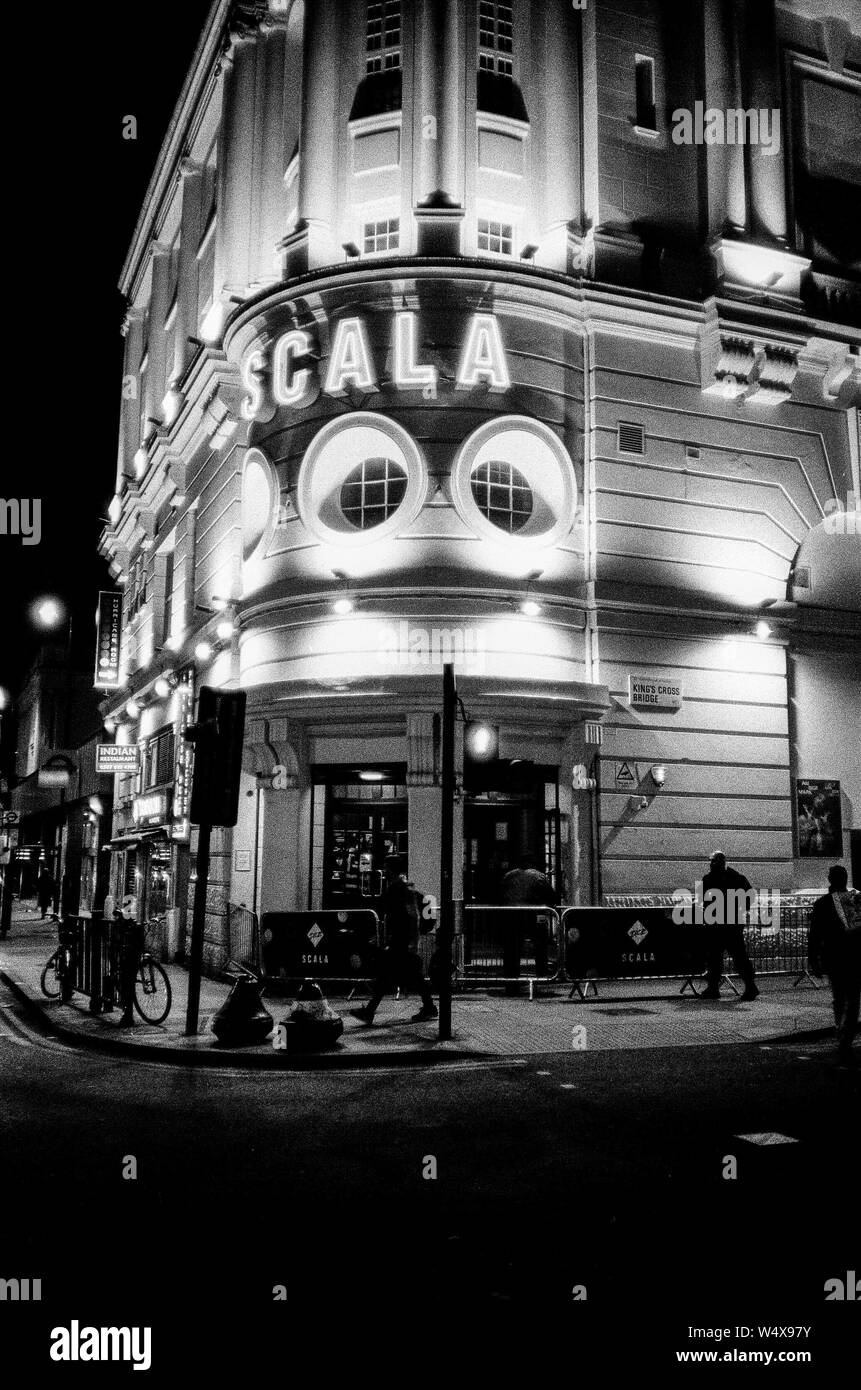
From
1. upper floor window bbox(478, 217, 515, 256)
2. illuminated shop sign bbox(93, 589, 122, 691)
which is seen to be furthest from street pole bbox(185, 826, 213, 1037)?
illuminated shop sign bbox(93, 589, 122, 691)

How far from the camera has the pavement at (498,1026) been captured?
11195 mm

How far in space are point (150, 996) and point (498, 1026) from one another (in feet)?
16.4

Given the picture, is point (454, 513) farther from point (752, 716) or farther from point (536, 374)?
point (752, 716)

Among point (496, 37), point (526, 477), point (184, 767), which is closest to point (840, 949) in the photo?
point (526, 477)

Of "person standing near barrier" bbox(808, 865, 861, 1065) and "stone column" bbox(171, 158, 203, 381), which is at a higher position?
"stone column" bbox(171, 158, 203, 381)

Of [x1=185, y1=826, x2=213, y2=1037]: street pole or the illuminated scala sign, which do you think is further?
the illuminated scala sign

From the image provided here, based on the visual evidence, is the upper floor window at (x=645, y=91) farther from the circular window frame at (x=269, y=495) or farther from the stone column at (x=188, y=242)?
the stone column at (x=188, y=242)

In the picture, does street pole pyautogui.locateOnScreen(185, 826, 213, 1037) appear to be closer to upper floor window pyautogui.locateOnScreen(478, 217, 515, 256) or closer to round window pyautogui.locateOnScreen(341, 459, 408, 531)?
round window pyautogui.locateOnScreen(341, 459, 408, 531)

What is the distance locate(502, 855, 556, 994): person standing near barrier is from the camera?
620 inches

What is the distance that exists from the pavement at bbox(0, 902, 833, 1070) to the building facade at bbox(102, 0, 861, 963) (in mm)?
2145

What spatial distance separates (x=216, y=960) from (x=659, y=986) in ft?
24.2

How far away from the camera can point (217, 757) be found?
12.8m

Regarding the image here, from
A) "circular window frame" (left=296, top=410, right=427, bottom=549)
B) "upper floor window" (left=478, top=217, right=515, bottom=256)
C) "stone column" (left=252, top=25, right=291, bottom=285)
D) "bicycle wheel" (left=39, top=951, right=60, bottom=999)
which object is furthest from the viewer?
"stone column" (left=252, top=25, right=291, bottom=285)

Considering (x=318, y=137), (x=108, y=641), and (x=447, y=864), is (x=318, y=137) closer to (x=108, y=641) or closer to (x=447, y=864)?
(x=447, y=864)
